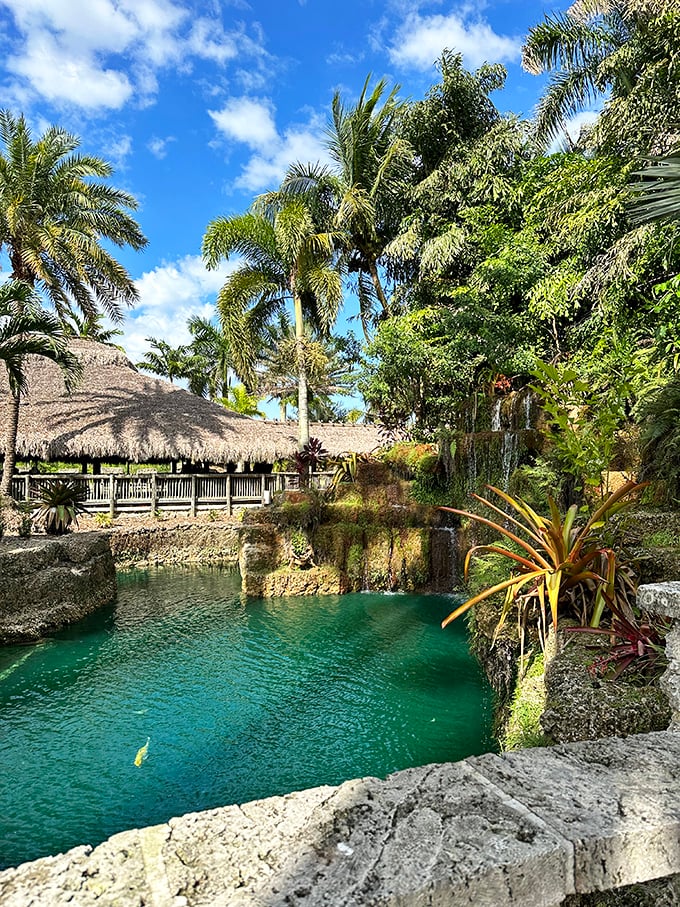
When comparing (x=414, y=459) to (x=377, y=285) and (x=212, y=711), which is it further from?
(x=377, y=285)

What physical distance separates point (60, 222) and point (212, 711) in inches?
618

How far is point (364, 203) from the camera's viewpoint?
57.4 ft

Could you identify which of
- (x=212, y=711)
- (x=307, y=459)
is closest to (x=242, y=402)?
(x=307, y=459)

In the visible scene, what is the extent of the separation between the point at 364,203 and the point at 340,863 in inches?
724

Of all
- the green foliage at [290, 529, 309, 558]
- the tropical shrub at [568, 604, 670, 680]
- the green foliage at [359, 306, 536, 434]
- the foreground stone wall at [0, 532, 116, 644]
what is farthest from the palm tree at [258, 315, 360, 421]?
the tropical shrub at [568, 604, 670, 680]

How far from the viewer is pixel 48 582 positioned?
31.7ft

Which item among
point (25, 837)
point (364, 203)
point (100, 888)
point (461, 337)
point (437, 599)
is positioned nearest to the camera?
point (100, 888)

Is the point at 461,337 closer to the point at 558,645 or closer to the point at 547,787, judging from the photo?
the point at 558,645

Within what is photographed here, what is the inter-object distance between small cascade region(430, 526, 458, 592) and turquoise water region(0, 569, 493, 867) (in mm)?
1403

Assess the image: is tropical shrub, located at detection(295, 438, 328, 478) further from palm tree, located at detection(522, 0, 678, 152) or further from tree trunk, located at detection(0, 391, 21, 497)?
palm tree, located at detection(522, 0, 678, 152)

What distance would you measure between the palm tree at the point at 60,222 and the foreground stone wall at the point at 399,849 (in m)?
15.0

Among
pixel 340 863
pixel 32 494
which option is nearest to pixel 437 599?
pixel 340 863

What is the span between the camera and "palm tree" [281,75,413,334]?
59.3 ft

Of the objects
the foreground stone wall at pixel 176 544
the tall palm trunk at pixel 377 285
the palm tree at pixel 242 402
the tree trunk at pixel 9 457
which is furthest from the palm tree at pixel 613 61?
the palm tree at pixel 242 402
